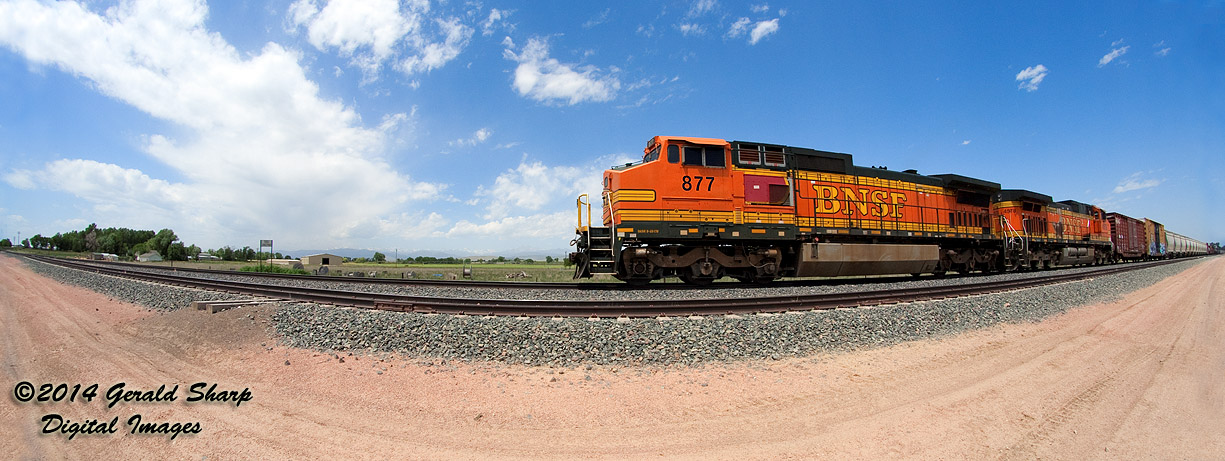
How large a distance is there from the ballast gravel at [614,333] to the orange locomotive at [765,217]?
3851mm

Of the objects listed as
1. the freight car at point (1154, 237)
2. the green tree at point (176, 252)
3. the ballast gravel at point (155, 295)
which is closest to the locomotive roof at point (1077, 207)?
the freight car at point (1154, 237)

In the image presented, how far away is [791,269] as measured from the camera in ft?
37.3

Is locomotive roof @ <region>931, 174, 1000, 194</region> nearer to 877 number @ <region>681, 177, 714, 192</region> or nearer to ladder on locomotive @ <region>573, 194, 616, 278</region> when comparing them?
877 number @ <region>681, 177, 714, 192</region>

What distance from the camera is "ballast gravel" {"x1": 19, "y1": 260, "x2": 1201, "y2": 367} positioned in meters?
4.74

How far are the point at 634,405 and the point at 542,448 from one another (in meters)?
0.93

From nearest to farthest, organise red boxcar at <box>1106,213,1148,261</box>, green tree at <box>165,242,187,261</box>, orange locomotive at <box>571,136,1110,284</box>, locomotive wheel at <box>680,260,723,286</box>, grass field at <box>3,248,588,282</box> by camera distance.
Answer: orange locomotive at <box>571,136,1110,284</box> → locomotive wheel at <box>680,260,723,286</box> → grass field at <box>3,248,588,282</box> → red boxcar at <box>1106,213,1148,261</box> → green tree at <box>165,242,187,261</box>

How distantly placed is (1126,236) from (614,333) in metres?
39.0

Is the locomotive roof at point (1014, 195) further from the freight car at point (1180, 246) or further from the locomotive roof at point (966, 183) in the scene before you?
the freight car at point (1180, 246)

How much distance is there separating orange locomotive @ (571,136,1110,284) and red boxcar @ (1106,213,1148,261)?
2024 centimetres

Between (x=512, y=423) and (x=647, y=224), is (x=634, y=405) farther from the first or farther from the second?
(x=647, y=224)

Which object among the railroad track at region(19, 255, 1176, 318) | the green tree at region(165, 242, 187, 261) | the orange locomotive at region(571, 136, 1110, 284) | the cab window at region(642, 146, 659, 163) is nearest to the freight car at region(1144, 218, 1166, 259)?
the orange locomotive at region(571, 136, 1110, 284)

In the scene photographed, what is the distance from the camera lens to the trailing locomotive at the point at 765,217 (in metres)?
9.75

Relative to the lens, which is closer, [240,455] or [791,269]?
[240,455]

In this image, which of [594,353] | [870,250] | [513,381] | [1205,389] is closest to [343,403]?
[513,381]
